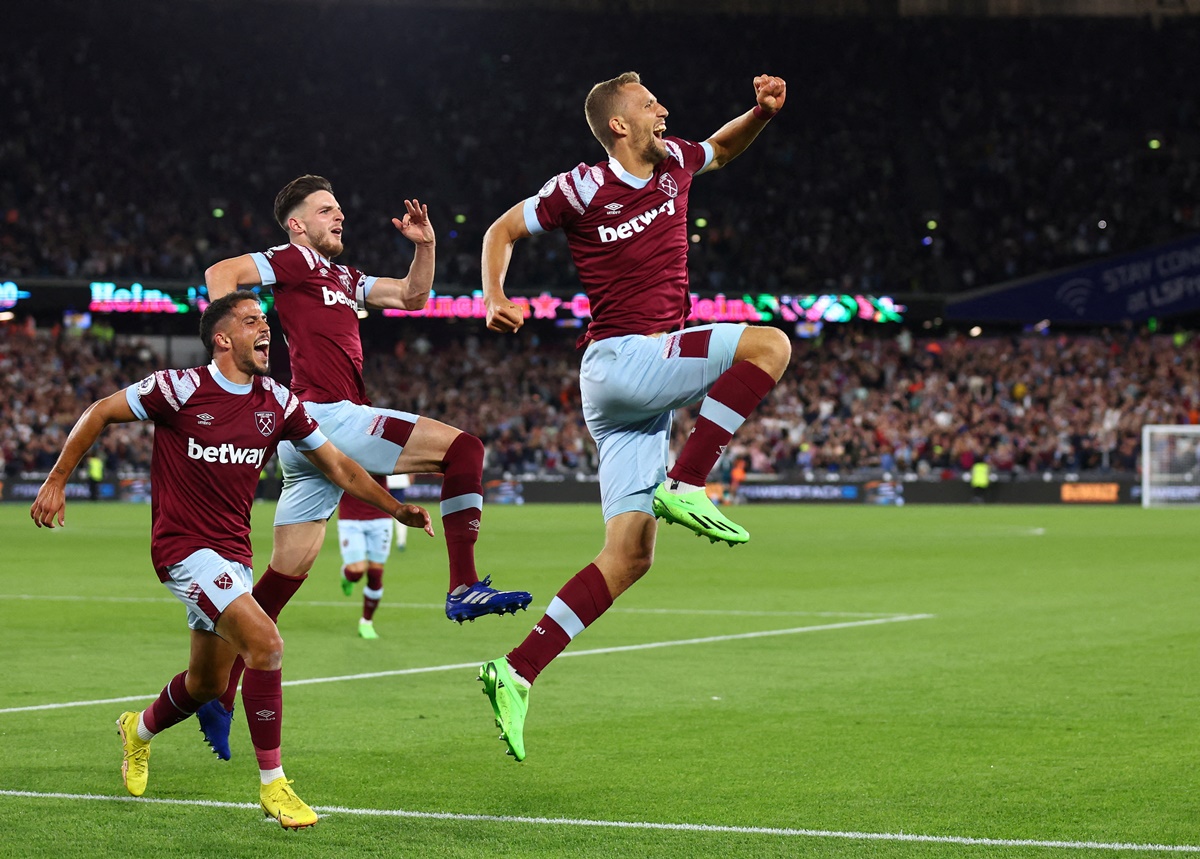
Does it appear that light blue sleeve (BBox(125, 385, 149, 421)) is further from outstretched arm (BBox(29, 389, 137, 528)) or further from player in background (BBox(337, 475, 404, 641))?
player in background (BBox(337, 475, 404, 641))

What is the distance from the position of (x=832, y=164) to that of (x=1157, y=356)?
11779mm

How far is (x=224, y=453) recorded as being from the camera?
6590mm

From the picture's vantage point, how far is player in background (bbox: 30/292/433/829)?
6.36 meters

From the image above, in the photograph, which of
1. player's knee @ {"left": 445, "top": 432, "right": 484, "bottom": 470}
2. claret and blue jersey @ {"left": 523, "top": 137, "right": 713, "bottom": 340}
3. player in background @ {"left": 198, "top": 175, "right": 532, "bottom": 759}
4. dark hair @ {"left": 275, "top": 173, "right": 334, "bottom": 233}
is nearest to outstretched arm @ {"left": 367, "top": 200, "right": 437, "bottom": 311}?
player in background @ {"left": 198, "top": 175, "right": 532, "bottom": 759}

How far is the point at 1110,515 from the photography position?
34969mm

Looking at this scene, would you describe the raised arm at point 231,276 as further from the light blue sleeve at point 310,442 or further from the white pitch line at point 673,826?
the white pitch line at point 673,826

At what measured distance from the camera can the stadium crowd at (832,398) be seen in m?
43.2

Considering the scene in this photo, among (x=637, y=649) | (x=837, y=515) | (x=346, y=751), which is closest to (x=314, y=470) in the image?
(x=346, y=751)

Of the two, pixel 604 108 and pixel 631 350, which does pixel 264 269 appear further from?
pixel 631 350

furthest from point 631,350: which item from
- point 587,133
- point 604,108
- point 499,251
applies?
point 587,133

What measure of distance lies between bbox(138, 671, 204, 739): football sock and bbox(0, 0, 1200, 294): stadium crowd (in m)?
39.2

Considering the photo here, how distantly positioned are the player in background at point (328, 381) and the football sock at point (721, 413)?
139cm

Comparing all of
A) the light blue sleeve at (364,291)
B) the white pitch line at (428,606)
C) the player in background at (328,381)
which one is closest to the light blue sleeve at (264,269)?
the player in background at (328,381)

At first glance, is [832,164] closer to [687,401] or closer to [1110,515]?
[1110,515]
